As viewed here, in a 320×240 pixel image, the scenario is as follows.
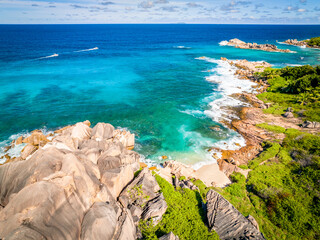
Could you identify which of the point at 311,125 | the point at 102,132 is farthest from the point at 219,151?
the point at 102,132

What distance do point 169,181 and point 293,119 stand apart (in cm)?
3318

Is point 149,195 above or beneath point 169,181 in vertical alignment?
above

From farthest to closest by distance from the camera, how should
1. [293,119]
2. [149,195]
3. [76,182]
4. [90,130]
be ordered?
[293,119] → [90,130] → [149,195] → [76,182]

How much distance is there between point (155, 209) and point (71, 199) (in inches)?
316

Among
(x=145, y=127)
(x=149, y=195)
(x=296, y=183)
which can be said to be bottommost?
(x=145, y=127)

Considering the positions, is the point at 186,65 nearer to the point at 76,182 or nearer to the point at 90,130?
the point at 90,130

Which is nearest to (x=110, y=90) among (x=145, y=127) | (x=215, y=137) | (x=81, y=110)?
(x=81, y=110)

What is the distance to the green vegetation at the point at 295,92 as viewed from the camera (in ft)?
148

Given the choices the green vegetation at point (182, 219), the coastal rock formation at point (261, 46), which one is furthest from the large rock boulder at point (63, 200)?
the coastal rock formation at point (261, 46)

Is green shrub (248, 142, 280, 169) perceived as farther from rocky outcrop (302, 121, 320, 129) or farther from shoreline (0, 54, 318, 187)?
rocky outcrop (302, 121, 320, 129)

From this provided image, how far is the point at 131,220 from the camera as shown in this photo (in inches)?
659

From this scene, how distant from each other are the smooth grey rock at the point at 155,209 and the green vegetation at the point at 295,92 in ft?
126

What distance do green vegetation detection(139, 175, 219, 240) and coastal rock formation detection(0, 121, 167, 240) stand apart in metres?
0.89

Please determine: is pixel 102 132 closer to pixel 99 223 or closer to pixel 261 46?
pixel 99 223
